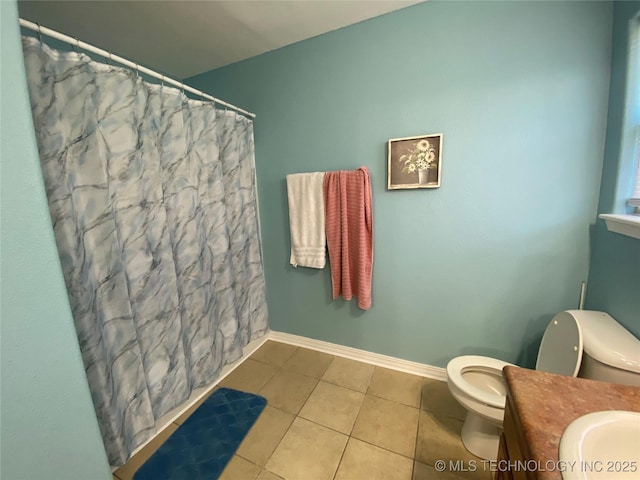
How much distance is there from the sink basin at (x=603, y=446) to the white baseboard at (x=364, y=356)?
119 centimetres

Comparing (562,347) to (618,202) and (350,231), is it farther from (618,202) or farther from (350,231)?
(350,231)

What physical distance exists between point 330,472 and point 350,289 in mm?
974

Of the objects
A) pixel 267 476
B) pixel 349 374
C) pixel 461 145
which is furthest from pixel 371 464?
pixel 461 145

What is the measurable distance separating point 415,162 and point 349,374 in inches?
61.0

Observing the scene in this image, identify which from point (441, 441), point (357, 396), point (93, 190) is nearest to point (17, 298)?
point (93, 190)

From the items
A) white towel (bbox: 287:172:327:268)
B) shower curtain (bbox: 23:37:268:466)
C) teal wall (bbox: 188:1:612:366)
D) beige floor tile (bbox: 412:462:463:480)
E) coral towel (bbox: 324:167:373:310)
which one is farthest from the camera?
white towel (bbox: 287:172:327:268)

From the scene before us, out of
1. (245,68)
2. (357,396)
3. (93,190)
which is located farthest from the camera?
(245,68)

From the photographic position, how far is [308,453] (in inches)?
48.9

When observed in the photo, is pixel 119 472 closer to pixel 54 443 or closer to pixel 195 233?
pixel 54 443

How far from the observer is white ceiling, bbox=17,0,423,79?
1.33 metres

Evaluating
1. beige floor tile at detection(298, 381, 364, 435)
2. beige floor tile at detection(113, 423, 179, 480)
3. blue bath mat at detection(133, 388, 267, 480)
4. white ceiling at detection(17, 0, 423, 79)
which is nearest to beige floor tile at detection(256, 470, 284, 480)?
blue bath mat at detection(133, 388, 267, 480)

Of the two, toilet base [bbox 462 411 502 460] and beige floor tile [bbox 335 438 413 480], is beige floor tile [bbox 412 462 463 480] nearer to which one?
beige floor tile [bbox 335 438 413 480]

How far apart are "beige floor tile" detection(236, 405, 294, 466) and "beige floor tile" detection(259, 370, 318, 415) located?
53 millimetres

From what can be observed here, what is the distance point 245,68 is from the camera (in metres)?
1.88
